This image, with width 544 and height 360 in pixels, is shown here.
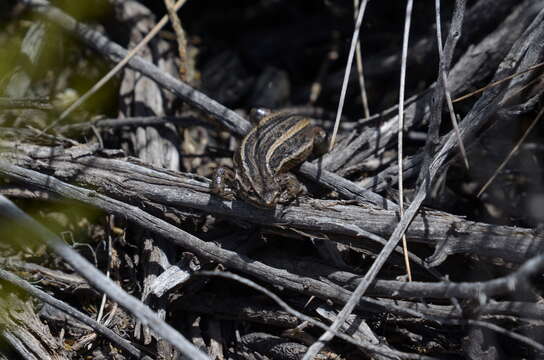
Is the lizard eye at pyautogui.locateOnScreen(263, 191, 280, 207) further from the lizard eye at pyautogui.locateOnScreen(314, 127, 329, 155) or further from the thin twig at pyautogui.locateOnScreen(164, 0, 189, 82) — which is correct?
the thin twig at pyautogui.locateOnScreen(164, 0, 189, 82)

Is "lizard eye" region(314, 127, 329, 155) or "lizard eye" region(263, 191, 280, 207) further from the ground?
"lizard eye" region(314, 127, 329, 155)

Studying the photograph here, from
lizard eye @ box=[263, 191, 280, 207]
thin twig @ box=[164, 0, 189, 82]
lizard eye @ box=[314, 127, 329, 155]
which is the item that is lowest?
lizard eye @ box=[263, 191, 280, 207]

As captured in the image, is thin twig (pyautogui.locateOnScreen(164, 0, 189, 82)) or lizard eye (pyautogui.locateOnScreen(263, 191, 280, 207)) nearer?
lizard eye (pyautogui.locateOnScreen(263, 191, 280, 207))

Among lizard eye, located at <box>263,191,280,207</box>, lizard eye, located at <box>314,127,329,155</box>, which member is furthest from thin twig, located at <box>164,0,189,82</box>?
lizard eye, located at <box>263,191,280,207</box>

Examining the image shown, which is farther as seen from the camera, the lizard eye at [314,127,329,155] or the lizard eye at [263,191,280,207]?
the lizard eye at [314,127,329,155]

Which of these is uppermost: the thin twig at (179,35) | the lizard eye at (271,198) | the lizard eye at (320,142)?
the thin twig at (179,35)

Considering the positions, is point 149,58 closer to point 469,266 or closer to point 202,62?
point 202,62

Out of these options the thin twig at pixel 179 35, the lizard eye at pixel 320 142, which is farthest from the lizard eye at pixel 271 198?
the thin twig at pixel 179 35

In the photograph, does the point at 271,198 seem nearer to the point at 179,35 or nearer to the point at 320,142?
the point at 320,142

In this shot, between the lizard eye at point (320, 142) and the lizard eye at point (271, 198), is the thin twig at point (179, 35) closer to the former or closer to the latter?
the lizard eye at point (320, 142)

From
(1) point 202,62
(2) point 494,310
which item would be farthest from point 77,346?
(1) point 202,62

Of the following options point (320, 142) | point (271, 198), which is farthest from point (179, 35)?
point (271, 198)
